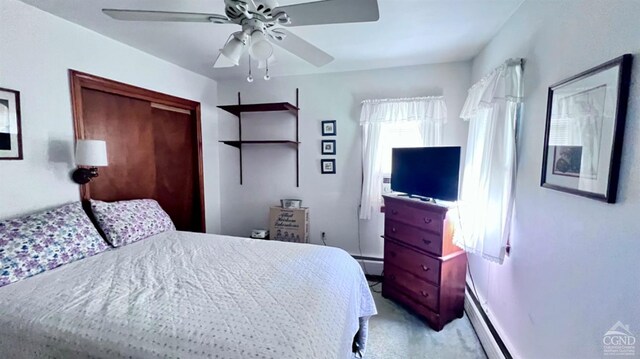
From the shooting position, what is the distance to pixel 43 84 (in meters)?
1.88

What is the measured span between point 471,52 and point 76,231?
3.56m

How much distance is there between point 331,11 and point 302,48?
458 millimetres

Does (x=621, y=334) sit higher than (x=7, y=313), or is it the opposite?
(x=621, y=334)

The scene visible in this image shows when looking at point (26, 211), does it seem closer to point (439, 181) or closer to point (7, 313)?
point (7, 313)

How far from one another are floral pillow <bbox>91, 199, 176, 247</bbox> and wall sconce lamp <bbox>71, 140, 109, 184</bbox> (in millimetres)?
221

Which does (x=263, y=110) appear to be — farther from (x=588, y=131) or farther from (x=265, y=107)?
(x=588, y=131)

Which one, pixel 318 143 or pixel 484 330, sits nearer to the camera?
pixel 484 330

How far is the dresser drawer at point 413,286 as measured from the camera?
219 centimetres

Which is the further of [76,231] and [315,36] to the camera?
[315,36]

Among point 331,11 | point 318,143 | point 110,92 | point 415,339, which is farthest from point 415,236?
point 110,92

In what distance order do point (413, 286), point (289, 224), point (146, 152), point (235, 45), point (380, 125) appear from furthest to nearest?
point (289, 224) < point (380, 125) < point (146, 152) < point (413, 286) < point (235, 45)

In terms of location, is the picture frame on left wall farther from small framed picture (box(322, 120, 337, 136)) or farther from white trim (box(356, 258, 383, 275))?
white trim (box(356, 258, 383, 275))

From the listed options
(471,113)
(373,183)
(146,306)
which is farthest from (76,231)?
(471,113)

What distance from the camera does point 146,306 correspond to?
1.19m
